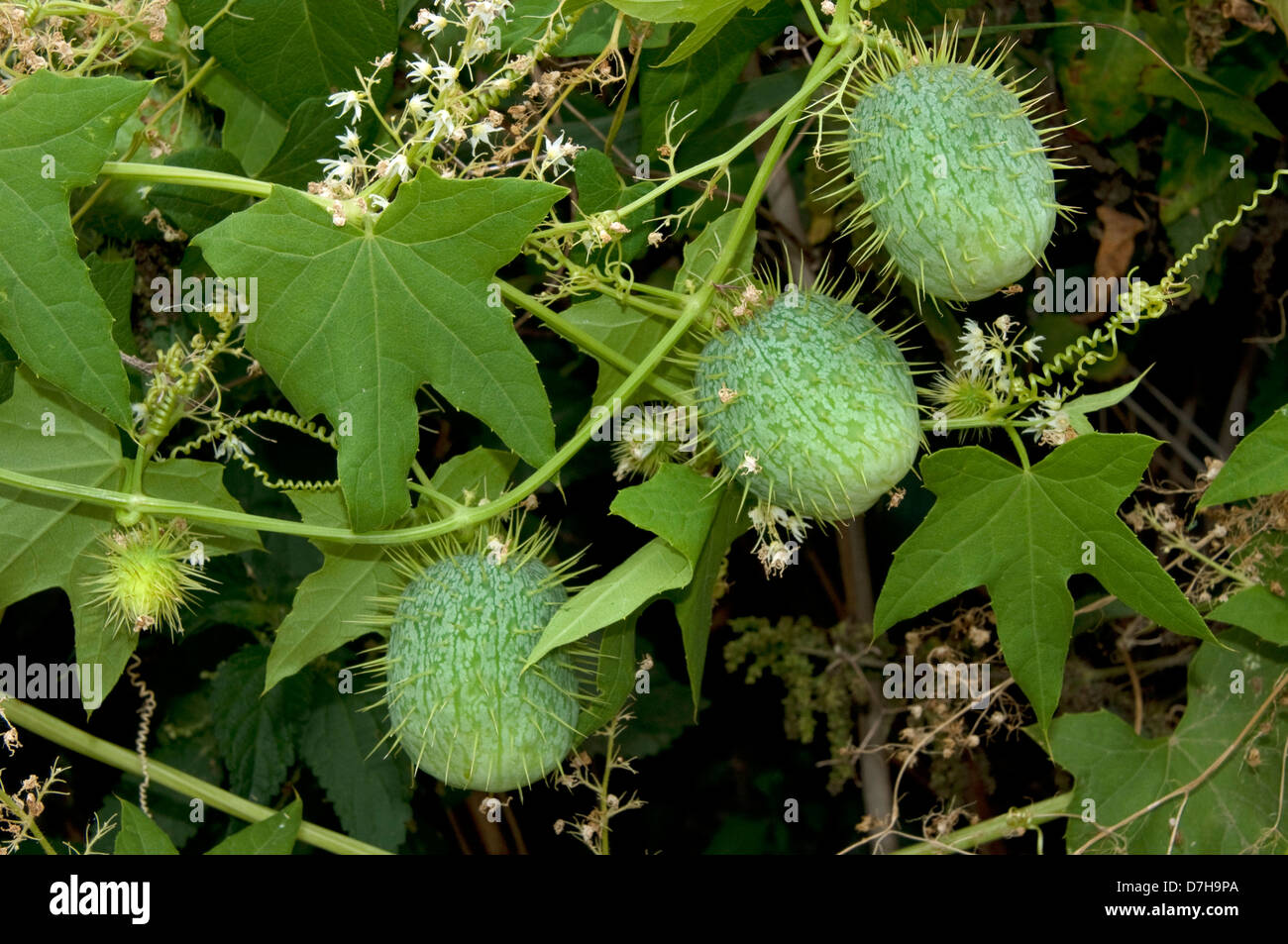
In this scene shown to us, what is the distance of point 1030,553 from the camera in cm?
160

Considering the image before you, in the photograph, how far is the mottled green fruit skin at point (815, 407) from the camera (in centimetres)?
140

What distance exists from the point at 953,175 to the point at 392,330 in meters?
0.69

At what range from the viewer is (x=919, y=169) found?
136 centimetres

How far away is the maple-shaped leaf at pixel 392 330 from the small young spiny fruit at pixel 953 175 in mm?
441

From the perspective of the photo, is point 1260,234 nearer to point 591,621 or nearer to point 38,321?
point 591,621

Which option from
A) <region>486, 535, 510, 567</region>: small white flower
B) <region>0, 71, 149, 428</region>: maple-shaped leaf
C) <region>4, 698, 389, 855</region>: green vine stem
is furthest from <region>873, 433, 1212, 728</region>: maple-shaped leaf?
<region>0, 71, 149, 428</region>: maple-shaped leaf

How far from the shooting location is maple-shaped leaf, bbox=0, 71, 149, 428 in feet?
4.53

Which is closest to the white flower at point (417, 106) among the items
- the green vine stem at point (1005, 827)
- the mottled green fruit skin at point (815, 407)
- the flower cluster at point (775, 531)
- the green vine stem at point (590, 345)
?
the green vine stem at point (590, 345)

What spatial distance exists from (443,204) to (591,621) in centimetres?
53

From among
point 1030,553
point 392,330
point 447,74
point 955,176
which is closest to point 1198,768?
point 1030,553

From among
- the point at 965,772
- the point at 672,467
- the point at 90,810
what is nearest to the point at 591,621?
the point at 672,467

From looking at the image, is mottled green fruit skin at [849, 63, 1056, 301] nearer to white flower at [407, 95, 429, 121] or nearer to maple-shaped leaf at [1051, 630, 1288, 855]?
white flower at [407, 95, 429, 121]

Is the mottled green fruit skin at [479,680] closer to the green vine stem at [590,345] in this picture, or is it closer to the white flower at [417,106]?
the green vine stem at [590,345]

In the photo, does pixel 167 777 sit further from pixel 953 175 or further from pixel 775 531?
pixel 953 175
